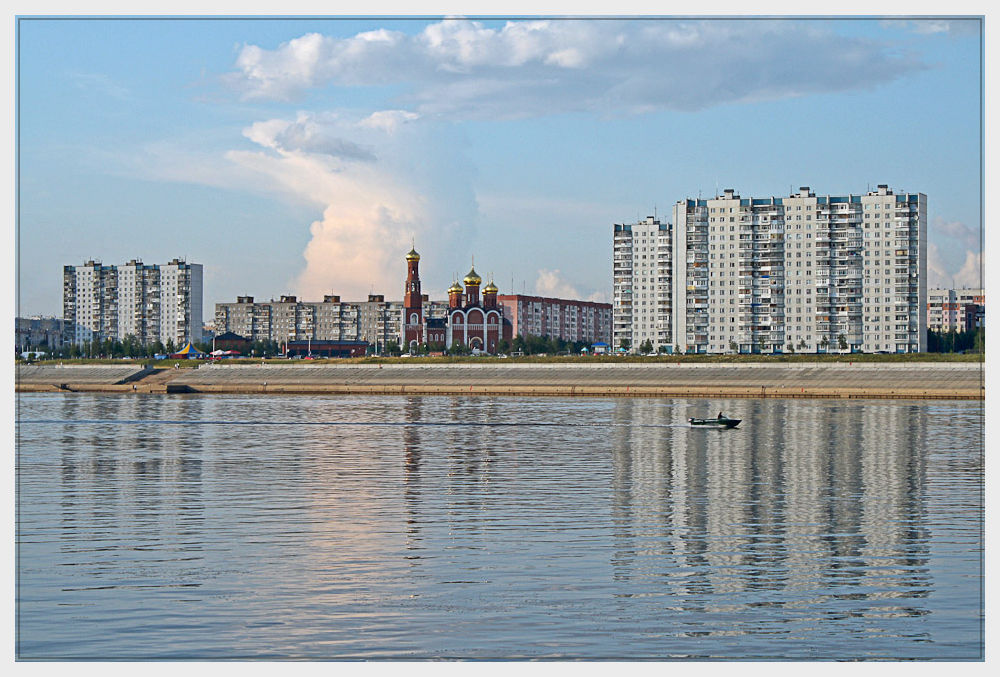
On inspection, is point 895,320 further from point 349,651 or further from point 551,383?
point 349,651

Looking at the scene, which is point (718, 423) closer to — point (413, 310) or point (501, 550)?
point (501, 550)

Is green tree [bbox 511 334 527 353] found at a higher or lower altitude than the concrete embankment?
higher

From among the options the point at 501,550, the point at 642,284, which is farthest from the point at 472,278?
the point at 501,550

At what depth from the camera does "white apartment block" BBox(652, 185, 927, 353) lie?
146 meters

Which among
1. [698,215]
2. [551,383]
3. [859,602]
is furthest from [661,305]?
[859,602]

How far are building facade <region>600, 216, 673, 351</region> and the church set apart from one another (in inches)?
1258

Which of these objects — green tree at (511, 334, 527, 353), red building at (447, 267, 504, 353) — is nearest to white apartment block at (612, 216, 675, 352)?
green tree at (511, 334, 527, 353)

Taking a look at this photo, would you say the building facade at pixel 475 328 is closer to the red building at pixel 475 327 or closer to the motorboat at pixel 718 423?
the red building at pixel 475 327

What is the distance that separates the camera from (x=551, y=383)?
123688 millimetres

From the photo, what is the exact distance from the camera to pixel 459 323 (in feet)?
635

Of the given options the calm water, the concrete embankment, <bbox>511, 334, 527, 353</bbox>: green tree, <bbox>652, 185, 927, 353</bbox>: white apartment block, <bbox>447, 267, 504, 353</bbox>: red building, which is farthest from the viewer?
<bbox>447, 267, 504, 353</bbox>: red building

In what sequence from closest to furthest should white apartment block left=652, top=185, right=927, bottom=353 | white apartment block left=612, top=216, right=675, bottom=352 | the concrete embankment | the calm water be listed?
the calm water, the concrete embankment, white apartment block left=652, top=185, right=927, bottom=353, white apartment block left=612, top=216, right=675, bottom=352

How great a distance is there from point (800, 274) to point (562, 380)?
4470cm

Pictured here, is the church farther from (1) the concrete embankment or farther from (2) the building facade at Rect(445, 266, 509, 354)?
(1) the concrete embankment
